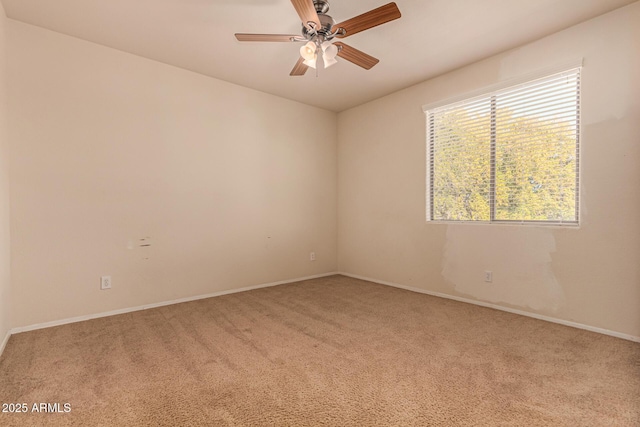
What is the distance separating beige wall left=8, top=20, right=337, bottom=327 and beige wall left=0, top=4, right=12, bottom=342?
116 mm

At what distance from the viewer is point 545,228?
284 cm

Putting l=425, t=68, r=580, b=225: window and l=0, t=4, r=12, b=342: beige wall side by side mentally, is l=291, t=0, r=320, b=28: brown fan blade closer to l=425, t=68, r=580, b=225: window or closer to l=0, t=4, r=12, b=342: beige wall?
l=425, t=68, r=580, b=225: window

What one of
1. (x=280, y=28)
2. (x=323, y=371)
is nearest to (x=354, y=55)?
(x=280, y=28)

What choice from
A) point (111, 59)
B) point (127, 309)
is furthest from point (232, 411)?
point (111, 59)

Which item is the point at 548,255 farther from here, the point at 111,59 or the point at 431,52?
the point at 111,59

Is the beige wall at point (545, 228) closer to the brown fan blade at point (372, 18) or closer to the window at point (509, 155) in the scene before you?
the window at point (509, 155)

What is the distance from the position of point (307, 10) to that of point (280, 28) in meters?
0.90

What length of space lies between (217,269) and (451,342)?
265 centimetres

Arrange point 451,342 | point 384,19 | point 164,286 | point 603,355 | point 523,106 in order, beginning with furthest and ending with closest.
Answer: point 164,286 → point 523,106 → point 451,342 → point 603,355 → point 384,19

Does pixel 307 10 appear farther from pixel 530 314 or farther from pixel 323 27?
pixel 530 314

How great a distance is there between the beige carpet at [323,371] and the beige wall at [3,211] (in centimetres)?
25

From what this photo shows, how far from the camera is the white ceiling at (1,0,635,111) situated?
2.40 metres

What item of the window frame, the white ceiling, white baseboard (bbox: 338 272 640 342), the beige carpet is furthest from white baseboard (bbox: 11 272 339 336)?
the white ceiling

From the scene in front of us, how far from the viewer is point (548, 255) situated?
2830mm
